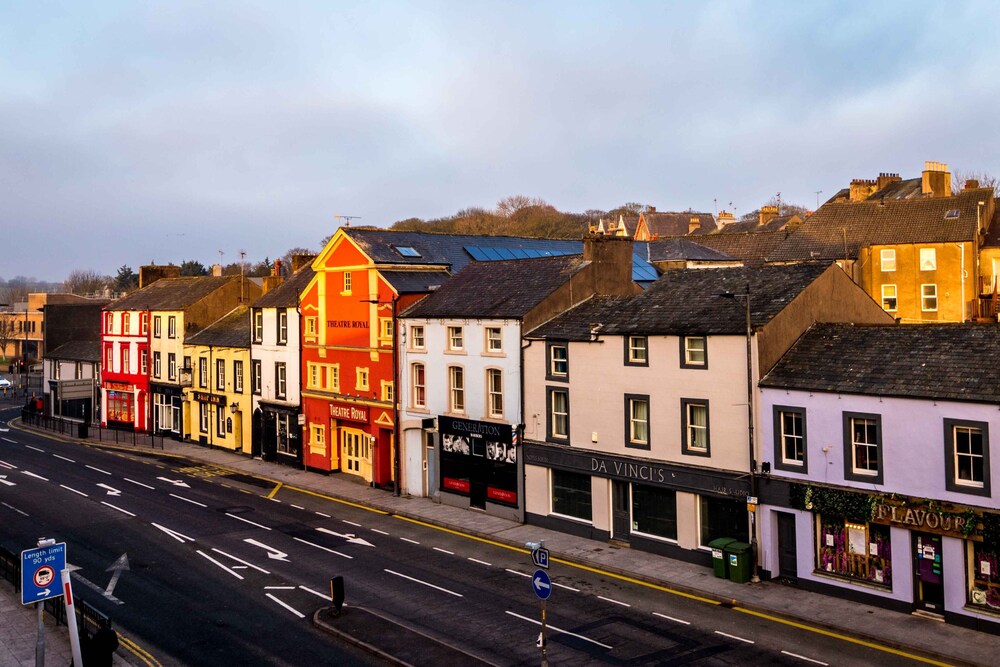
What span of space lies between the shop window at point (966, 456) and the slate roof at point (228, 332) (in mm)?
42774

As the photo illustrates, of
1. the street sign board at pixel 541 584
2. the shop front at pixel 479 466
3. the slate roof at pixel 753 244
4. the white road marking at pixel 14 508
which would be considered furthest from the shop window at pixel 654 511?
the slate roof at pixel 753 244

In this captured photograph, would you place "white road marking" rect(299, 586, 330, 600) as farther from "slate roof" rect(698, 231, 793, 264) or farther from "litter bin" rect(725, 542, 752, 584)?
"slate roof" rect(698, 231, 793, 264)

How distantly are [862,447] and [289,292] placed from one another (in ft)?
121

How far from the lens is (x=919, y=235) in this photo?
176 ft

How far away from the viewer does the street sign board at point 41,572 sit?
18.2 meters

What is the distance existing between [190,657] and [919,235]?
161ft

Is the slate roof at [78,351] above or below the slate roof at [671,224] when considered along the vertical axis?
below

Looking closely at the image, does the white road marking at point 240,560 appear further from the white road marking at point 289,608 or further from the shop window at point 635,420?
the shop window at point 635,420

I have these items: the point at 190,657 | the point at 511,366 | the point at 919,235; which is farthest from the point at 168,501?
the point at 919,235

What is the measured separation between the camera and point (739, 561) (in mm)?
26875

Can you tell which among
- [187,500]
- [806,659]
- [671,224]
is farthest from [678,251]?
[671,224]

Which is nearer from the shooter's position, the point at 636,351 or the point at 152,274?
the point at 636,351

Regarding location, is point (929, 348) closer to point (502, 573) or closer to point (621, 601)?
point (621, 601)

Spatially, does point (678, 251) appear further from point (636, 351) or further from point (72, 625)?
point (72, 625)
